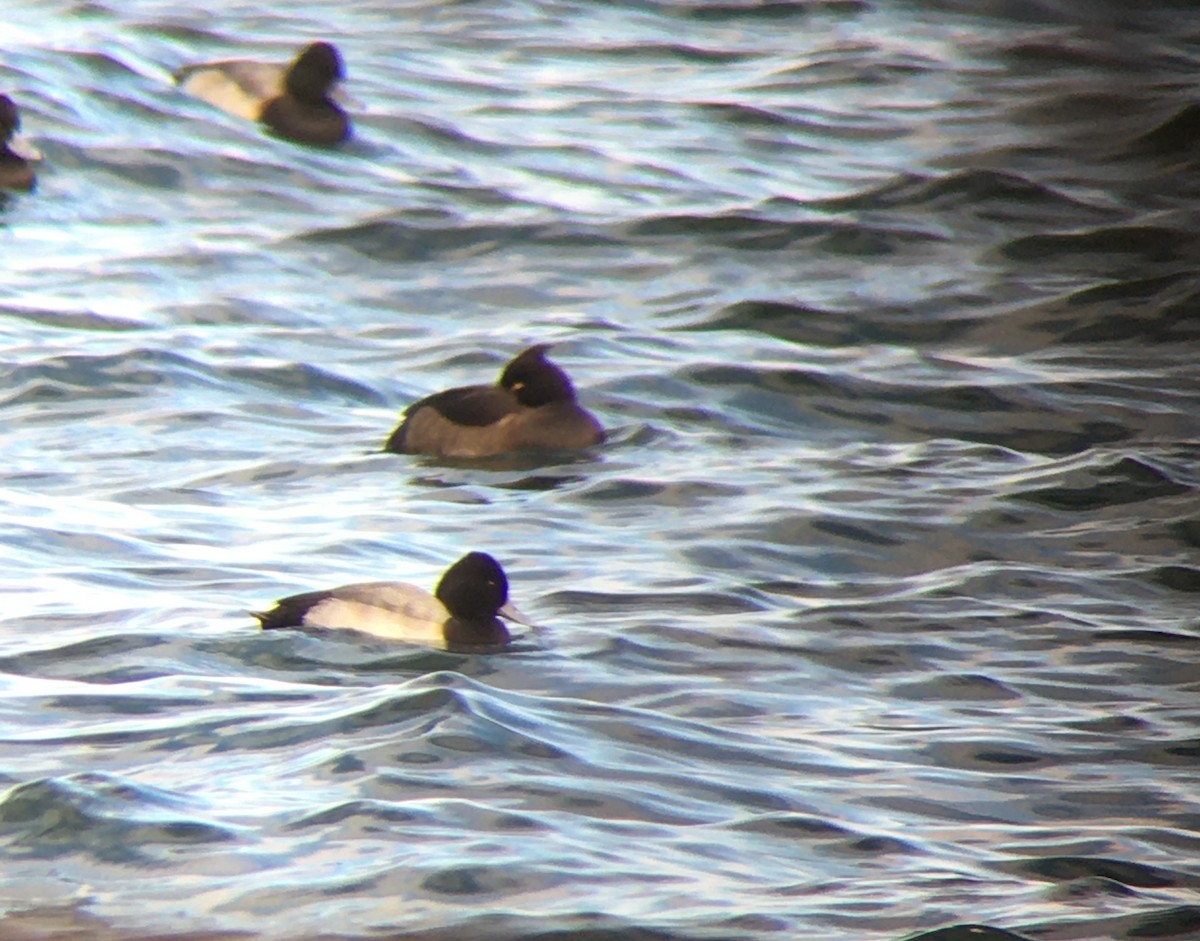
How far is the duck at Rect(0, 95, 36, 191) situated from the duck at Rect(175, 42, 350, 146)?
100 inches

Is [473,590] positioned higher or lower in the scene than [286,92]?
lower

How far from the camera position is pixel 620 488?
11625mm

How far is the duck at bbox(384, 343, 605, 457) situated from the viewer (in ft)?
39.6

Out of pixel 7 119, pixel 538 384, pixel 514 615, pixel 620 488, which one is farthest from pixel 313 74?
pixel 514 615

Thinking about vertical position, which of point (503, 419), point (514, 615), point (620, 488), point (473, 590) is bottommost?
point (620, 488)

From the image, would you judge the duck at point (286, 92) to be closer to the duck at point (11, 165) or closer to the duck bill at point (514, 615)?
the duck at point (11, 165)

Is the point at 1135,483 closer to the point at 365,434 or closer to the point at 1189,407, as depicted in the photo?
the point at 1189,407

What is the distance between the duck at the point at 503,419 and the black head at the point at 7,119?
560 cm

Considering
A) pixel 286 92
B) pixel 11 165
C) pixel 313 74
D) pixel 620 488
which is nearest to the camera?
pixel 620 488

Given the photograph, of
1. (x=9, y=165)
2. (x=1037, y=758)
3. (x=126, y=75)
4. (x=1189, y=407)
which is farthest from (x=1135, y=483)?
(x=126, y=75)

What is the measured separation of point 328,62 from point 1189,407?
27.2ft

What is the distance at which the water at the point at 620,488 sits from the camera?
6.78 m

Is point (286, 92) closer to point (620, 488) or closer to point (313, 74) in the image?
point (313, 74)

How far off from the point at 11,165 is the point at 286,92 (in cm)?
299
